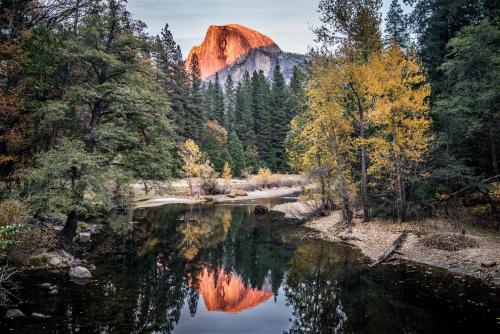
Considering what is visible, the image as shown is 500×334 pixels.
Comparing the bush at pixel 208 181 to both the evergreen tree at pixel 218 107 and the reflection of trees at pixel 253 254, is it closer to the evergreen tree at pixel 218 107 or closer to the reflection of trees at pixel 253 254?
the reflection of trees at pixel 253 254

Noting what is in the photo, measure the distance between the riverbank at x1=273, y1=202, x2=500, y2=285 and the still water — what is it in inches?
36.7

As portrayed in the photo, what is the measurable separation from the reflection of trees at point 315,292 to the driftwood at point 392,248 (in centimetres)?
183

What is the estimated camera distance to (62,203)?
14500mm

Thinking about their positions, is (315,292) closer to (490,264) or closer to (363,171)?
(490,264)

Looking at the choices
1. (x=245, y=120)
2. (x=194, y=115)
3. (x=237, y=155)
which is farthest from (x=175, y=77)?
(x=245, y=120)

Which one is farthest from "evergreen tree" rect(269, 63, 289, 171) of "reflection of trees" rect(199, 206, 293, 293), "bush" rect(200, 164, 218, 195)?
"reflection of trees" rect(199, 206, 293, 293)

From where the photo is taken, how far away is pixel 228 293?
13.5 m

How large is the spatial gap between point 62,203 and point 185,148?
33342 millimetres

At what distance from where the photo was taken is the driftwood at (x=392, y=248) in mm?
15911

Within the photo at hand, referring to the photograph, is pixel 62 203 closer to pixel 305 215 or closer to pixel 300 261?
pixel 300 261

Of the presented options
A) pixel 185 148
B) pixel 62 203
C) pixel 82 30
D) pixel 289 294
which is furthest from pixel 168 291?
pixel 185 148

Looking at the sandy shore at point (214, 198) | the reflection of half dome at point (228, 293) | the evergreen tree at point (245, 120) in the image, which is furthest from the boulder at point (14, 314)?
the evergreen tree at point (245, 120)

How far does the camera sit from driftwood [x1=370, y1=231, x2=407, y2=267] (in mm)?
15911

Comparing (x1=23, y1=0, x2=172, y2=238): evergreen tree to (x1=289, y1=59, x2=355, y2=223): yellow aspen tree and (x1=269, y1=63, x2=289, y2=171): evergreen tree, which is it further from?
(x1=269, y1=63, x2=289, y2=171): evergreen tree
